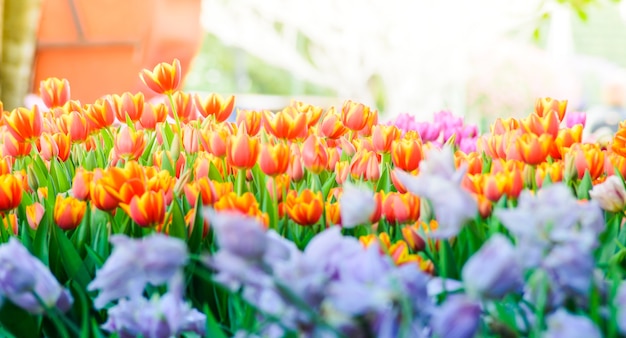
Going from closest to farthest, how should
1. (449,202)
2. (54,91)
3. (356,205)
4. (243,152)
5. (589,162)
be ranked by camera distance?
1. (449,202)
2. (356,205)
3. (243,152)
4. (589,162)
5. (54,91)

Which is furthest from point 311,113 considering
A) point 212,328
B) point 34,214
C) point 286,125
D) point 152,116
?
point 212,328

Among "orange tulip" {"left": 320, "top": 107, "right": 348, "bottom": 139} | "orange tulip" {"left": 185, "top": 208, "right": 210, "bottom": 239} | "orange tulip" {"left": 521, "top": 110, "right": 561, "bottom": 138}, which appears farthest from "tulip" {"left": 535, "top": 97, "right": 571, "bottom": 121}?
"orange tulip" {"left": 185, "top": 208, "right": 210, "bottom": 239}

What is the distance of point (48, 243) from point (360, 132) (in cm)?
87

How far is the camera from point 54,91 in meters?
2.13

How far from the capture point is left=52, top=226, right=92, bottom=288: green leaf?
1.13 meters

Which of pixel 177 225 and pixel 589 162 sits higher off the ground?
pixel 589 162

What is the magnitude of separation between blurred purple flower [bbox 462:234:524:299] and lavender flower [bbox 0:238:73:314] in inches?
17.6

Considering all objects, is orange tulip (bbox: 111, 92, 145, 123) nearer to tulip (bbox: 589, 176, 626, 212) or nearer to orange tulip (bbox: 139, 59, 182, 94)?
orange tulip (bbox: 139, 59, 182, 94)

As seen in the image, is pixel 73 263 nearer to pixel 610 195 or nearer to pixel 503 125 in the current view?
pixel 610 195

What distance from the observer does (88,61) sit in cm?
474

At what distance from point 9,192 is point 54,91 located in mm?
917

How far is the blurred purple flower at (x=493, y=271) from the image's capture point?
71 centimetres

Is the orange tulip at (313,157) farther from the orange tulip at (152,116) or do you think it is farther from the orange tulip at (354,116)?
the orange tulip at (152,116)

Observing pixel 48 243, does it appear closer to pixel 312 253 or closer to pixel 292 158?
pixel 292 158
